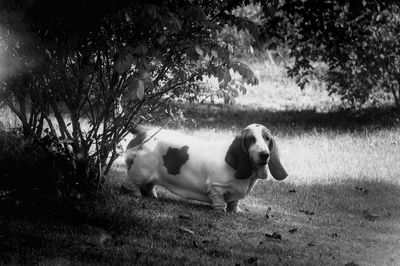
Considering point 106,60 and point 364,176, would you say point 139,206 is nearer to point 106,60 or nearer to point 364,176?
point 106,60

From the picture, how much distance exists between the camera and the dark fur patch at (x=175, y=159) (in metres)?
6.69

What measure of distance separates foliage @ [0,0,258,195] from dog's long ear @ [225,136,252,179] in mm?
714

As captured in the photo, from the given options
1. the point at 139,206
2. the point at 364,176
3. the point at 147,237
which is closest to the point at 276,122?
the point at 364,176

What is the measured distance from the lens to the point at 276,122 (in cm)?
1345

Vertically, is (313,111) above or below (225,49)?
above

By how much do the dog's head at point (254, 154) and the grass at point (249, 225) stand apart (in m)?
0.48

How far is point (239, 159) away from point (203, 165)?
42cm

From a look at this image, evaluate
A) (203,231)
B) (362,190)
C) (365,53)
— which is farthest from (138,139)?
(365,53)

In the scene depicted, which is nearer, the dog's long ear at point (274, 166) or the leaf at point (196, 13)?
the leaf at point (196, 13)

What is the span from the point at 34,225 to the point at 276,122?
8.53 metres

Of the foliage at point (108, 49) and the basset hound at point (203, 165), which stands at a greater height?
the foliage at point (108, 49)

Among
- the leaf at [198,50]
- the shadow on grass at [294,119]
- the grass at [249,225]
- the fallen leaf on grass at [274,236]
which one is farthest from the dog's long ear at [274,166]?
the shadow on grass at [294,119]

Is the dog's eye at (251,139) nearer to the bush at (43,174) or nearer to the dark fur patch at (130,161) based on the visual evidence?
the dark fur patch at (130,161)

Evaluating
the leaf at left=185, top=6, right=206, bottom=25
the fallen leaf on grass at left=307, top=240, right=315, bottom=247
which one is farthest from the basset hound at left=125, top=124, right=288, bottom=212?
the leaf at left=185, top=6, right=206, bottom=25
